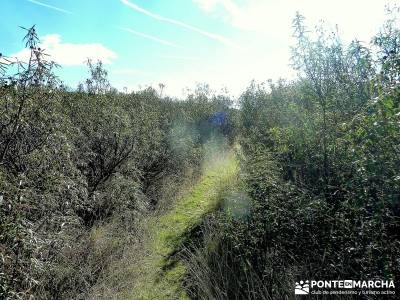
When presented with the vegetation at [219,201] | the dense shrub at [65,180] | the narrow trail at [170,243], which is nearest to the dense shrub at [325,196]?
the vegetation at [219,201]

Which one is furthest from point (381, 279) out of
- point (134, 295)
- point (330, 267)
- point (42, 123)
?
point (42, 123)

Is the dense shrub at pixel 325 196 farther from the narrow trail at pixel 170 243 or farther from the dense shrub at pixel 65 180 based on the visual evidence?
the dense shrub at pixel 65 180

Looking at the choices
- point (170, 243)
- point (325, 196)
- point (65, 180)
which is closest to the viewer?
point (325, 196)

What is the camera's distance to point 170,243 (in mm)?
7137

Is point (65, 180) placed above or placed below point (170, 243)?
above

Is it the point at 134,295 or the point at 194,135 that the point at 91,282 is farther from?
the point at 194,135

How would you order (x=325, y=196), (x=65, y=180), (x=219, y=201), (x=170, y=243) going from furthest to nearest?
(x=219, y=201) < (x=170, y=243) < (x=65, y=180) < (x=325, y=196)

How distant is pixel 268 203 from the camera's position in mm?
4277

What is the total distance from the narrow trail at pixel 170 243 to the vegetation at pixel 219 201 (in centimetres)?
4

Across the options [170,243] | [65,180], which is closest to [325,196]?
[65,180]

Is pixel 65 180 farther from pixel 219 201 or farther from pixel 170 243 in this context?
pixel 219 201

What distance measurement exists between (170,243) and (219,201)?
1.63 m

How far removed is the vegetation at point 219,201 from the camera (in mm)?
3053

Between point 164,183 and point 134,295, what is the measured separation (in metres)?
5.48
